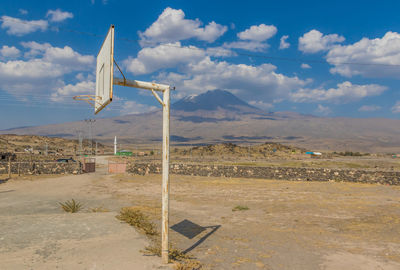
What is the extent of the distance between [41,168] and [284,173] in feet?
81.1

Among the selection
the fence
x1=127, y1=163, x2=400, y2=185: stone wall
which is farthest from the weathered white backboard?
the fence

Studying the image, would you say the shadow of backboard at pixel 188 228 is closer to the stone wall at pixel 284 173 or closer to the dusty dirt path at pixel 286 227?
the dusty dirt path at pixel 286 227

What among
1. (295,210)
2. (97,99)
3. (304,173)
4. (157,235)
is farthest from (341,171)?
(97,99)

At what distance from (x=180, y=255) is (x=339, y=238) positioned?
5.58 m

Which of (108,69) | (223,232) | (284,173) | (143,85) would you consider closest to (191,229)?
(223,232)

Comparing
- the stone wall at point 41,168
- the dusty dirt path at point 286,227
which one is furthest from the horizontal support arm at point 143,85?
the stone wall at point 41,168

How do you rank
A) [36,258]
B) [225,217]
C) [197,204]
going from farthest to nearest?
[197,204] → [225,217] → [36,258]

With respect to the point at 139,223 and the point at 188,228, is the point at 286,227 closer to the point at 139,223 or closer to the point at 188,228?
the point at 188,228

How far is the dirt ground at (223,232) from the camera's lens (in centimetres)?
695

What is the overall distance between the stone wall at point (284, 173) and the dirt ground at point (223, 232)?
562 cm

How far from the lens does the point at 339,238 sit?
30.6 feet

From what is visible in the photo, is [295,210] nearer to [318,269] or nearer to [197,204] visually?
[197,204]

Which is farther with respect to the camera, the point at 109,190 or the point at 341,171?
the point at 341,171

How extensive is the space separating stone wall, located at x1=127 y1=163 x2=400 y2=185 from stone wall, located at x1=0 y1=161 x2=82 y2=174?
234 inches
